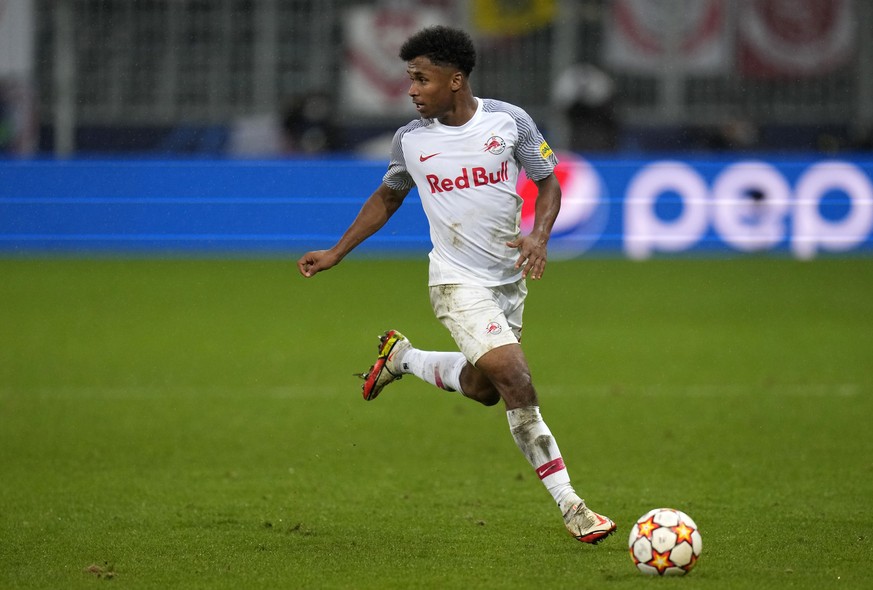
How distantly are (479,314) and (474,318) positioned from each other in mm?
31

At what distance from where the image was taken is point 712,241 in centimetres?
1847

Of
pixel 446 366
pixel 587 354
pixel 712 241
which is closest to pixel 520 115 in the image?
pixel 446 366

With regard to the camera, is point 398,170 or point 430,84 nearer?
point 430,84

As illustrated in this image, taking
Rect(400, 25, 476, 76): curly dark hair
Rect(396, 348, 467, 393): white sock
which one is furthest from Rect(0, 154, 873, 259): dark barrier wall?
Rect(400, 25, 476, 76): curly dark hair

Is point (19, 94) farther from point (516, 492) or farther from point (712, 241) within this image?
point (516, 492)

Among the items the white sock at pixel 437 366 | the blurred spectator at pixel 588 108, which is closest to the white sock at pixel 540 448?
the white sock at pixel 437 366

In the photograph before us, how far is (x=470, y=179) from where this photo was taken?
255 inches

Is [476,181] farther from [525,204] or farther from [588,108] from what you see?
[588,108]

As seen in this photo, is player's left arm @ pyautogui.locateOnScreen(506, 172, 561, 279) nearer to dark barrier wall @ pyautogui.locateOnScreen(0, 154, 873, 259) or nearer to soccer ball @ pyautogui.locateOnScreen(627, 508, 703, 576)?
soccer ball @ pyautogui.locateOnScreen(627, 508, 703, 576)

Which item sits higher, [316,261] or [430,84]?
[430,84]

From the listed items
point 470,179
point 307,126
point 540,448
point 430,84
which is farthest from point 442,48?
point 307,126

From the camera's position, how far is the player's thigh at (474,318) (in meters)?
6.33

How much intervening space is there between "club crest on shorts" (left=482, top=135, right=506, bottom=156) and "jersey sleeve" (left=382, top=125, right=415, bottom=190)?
42 cm

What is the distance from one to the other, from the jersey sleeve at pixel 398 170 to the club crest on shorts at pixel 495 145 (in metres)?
0.42
